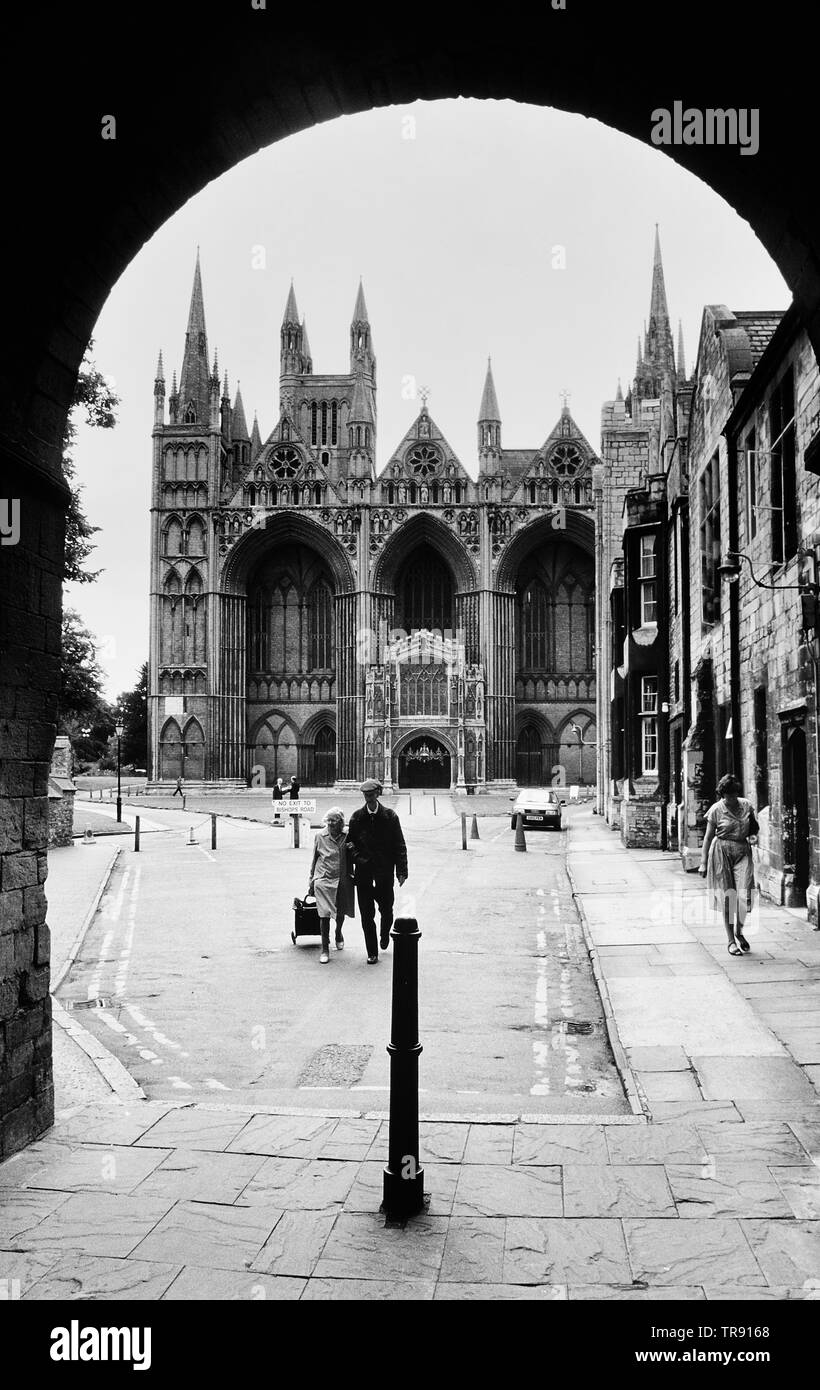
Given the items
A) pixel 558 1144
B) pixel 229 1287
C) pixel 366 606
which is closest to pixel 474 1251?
pixel 229 1287

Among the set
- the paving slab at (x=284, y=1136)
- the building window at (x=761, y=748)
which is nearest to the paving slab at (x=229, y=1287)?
the paving slab at (x=284, y=1136)

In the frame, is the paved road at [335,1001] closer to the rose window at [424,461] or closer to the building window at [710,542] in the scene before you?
the building window at [710,542]

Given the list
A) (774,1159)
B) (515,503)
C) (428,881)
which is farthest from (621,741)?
(515,503)

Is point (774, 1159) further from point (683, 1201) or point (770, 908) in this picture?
point (770, 908)

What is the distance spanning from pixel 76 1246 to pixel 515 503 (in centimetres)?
6264

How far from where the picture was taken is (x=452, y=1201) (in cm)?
433

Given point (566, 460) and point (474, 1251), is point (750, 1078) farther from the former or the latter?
point (566, 460)

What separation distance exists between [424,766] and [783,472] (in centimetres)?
5039

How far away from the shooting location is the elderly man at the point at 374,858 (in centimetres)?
1037

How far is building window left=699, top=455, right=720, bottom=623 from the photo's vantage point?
56.0 ft

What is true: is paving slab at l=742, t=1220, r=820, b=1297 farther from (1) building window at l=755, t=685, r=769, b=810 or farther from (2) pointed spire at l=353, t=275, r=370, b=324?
(2) pointed spire at l=353, t=275, r=370, b=324

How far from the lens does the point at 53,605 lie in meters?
5.51

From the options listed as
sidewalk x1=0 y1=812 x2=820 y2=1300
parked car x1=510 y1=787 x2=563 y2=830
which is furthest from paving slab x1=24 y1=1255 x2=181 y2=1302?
parked car x1=510 y1=787 x2=563 y2=830

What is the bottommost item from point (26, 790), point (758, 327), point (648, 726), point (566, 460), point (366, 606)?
point (26, 790)
